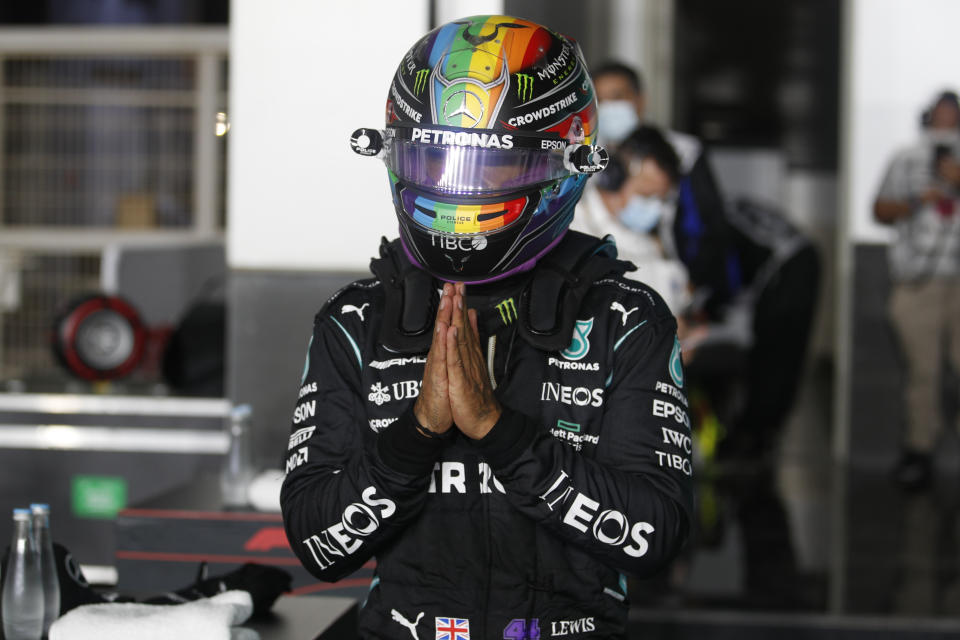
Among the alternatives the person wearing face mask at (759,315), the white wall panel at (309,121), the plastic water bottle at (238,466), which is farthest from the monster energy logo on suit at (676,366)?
the person wearing face mask at (759,315)

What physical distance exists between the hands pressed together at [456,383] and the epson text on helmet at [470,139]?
21 centimetres

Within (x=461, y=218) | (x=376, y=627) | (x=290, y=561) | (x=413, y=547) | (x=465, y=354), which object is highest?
(x=461, y=218)

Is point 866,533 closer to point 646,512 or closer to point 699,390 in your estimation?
point 699,390

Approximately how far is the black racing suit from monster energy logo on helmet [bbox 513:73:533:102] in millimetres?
267

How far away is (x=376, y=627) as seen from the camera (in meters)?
1.53

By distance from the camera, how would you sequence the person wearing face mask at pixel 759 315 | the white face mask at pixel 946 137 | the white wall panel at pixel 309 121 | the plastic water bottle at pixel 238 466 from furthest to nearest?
the person wearing face mask at pixel 759 315, the white face mask at pixel 946 137, the white wall panel at pixel 309 121, the plastic water bottle at pixel 238 466

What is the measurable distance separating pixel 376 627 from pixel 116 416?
259 cm

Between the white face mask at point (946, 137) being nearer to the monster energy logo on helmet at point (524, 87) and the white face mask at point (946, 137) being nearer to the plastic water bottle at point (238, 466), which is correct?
the plastic water bottle at point (238, 466)

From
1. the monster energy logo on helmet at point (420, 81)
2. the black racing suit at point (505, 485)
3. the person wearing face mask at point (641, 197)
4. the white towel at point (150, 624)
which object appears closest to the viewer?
the black racing suit at point (505, 485)

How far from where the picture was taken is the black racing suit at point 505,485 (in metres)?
1.42

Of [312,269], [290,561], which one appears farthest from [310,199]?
[290,561]

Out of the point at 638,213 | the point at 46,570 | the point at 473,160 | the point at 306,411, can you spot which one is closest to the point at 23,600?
the point at 46,570

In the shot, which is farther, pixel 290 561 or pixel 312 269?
pixel 312 269

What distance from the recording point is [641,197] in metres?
3.53
